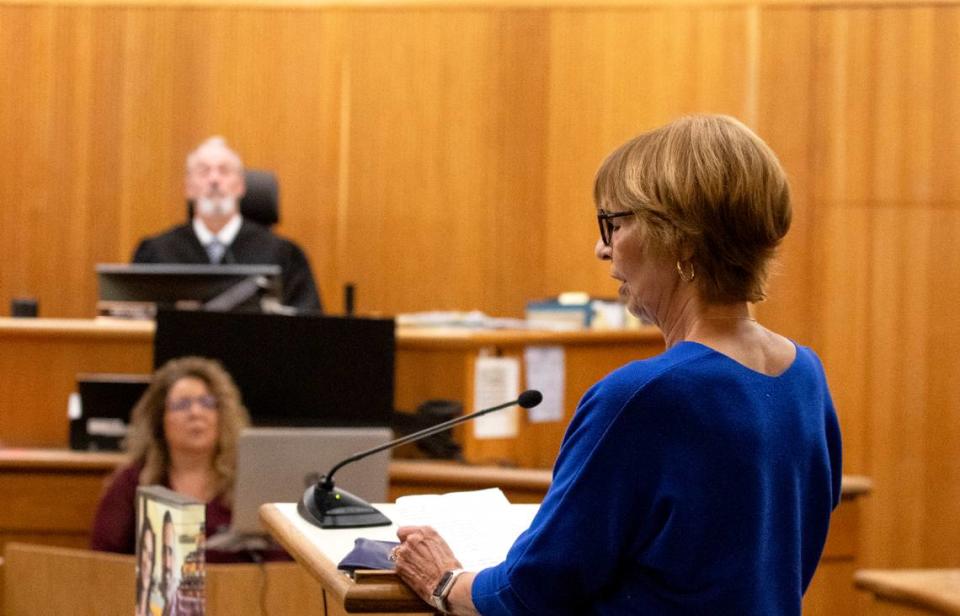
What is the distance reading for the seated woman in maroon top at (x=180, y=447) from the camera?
383 centimetres

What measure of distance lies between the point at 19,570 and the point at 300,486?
69 centimetres

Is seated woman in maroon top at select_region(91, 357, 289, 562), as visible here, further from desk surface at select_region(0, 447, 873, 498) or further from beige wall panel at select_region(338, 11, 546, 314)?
beige wall panel at select_region(338, 11, 546, 314)

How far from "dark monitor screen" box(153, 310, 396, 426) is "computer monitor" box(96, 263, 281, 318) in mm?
247

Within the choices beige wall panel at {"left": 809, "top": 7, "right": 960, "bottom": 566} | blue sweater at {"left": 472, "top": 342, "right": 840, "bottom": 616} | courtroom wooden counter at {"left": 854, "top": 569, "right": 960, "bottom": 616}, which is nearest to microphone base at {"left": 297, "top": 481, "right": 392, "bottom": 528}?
blue sweater at {"left": 472, "top": 342, "right": 840, "bottom": 616}

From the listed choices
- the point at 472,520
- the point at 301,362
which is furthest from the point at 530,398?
the point at 301,362

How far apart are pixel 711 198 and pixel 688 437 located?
26cm

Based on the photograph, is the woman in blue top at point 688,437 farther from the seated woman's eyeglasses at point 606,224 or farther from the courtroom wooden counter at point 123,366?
the courtroom wooden counter at point 123,366

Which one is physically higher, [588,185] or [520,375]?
[588,185]

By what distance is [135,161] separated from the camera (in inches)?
261

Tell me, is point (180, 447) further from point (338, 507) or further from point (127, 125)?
point (127, 125)

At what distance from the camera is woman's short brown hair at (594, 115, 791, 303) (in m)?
1.54

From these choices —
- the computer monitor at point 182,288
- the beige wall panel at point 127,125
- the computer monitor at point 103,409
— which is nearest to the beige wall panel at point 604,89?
the beige wall panel at point 127,125

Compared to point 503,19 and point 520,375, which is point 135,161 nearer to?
point 503,19

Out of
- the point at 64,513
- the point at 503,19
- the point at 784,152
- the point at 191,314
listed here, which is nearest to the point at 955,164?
the point at 784,152
